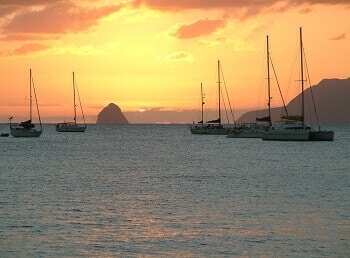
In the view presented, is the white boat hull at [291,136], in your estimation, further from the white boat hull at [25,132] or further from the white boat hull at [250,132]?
the white boat hull at [25,132]

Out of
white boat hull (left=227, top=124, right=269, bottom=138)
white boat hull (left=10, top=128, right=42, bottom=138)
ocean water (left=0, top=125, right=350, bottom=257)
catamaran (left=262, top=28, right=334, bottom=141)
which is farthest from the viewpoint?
white boat hull (left=10, top=128, right=42, bottom=138)

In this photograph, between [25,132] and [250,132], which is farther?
[25,132]

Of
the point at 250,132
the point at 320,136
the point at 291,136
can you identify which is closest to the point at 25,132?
the point at 250,132

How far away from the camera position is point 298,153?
333 feet

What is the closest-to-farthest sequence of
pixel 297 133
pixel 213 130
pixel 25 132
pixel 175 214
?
pixel 175 214, pixel 297 133, pixel 25 132, pixel 213 130

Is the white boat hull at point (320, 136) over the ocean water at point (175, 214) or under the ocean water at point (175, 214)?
over

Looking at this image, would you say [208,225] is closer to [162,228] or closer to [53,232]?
[162,228]

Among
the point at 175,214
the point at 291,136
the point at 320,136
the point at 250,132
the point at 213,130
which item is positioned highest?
the point at 213,130

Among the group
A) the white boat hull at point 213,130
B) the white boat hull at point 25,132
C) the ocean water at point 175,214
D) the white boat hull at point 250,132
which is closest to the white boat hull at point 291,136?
the white boat hull at point 250,132

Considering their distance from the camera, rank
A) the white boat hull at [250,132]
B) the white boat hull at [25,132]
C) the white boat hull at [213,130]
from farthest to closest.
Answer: the white boat hull at [213,130] < the white boat hull at [25,132] < the white boat hull at [250,132]

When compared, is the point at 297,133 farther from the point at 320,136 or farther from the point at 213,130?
the point at 213,130

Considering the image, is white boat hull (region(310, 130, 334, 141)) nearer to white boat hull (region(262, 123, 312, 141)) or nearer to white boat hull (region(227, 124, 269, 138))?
white boat hull (region(262, 123, 312, 141))

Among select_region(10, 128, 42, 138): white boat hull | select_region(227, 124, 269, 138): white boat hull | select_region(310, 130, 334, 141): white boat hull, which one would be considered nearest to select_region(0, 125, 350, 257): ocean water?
select_region(310, 130, 334, 141): white boat hull

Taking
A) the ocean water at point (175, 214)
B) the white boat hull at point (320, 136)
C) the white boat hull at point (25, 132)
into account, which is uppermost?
the white boat hull at point (25, 132)
